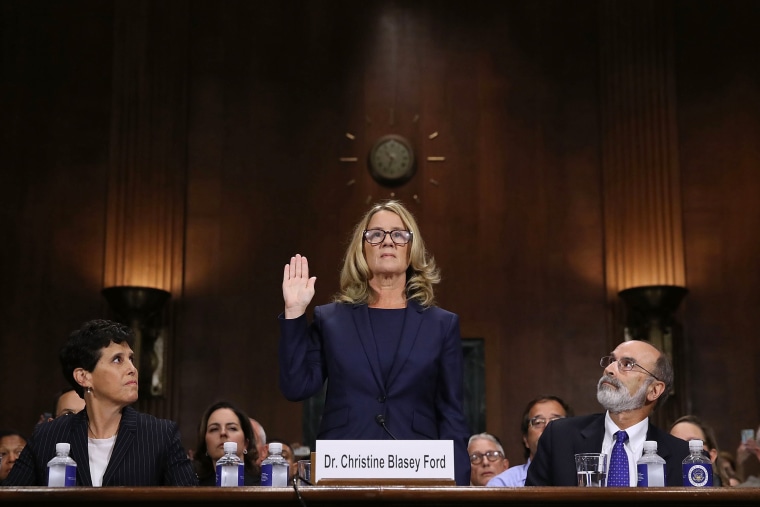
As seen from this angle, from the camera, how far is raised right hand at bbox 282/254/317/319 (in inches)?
120

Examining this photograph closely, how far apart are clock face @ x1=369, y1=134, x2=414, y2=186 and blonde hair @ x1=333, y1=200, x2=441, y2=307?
4760 millimetres

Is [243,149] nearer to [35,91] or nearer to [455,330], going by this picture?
[35,91]

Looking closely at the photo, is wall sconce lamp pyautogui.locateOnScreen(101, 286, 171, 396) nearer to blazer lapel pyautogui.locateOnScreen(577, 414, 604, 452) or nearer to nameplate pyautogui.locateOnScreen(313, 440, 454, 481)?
blazer lapel pyautogui.locateOnScreen(577, 414, 604, 452)

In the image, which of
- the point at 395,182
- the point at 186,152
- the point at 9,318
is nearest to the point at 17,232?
the point at 9,318

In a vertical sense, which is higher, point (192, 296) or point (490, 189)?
point (490, 189)

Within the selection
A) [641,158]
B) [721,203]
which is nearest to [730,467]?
[721,203]

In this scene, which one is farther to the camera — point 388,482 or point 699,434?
point 699,434

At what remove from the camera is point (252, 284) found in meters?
8.07

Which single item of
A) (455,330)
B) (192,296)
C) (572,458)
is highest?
(192,296)

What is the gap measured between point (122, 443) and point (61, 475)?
51 centimetres

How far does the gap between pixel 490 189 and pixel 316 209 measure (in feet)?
4.32

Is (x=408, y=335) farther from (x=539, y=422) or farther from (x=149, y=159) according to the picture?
(x=149, y=159)

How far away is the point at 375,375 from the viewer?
3.11 meters

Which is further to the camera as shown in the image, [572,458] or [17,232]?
[17,232]
